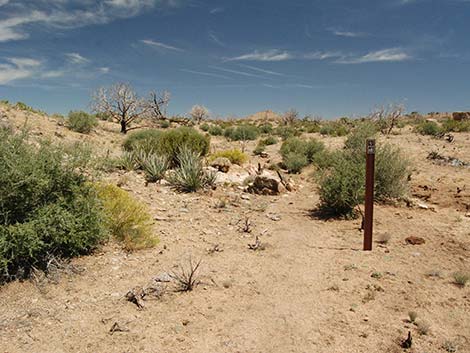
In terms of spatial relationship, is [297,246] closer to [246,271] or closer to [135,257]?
[246,271]

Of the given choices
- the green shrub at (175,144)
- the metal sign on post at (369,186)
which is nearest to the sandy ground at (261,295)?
the metal sign on post at (369,186)

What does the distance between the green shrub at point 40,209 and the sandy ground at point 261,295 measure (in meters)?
0.32

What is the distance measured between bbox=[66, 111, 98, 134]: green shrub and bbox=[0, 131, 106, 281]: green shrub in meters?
16.7

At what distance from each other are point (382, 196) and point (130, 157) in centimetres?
721

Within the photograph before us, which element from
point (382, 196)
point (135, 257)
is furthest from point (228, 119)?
point (135, 257)

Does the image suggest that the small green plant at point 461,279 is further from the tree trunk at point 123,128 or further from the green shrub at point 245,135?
the tree trunk at point 123,128

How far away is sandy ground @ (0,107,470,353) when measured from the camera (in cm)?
369

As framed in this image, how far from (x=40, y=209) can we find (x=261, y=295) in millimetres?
2999

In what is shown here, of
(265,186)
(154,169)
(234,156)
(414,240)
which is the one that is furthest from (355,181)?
(234,156)

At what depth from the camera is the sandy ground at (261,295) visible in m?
3.69

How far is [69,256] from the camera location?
16.8ft

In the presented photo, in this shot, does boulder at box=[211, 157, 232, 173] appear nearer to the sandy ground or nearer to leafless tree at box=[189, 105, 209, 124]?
the sandy ground

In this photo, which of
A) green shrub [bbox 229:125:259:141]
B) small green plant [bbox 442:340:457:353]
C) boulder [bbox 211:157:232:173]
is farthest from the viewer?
green shrub [bbox 229:125:259:141]

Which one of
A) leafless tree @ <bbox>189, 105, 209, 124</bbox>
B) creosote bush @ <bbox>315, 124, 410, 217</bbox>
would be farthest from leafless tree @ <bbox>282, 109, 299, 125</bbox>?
creosote bush @ <bbox>315, 124, 410, 217</bbox>
